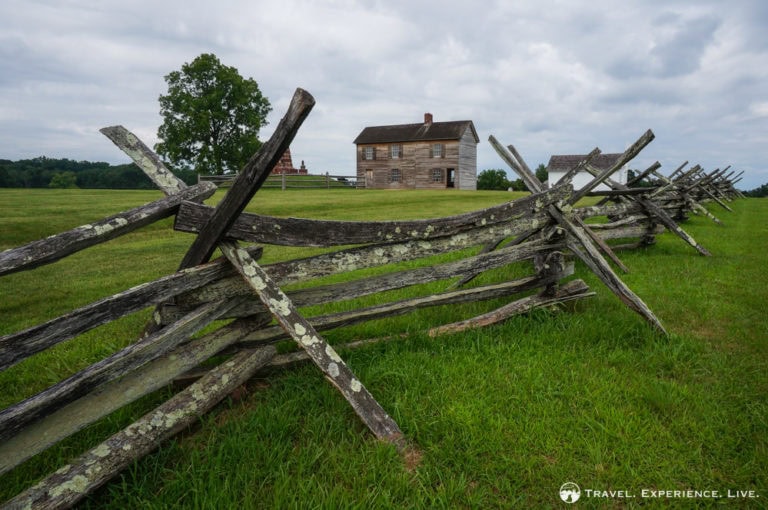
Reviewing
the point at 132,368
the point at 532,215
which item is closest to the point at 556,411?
the point at 532,215

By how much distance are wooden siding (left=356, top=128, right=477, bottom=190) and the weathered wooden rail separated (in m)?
34.9

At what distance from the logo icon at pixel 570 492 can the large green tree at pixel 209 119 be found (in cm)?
3832

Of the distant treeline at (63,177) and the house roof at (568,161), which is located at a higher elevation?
the house roof at (568,161)

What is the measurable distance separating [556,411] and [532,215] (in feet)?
5.99

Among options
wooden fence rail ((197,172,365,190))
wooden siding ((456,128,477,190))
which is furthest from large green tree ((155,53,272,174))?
wooden siding ((456,128,477,190))

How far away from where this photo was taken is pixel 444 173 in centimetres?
3800

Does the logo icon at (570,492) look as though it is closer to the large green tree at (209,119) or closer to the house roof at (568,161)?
the large green tree at (209,119)

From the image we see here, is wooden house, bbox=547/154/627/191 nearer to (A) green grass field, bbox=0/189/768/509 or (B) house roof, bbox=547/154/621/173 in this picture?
(B) house roof, bbox=547/154/621/173

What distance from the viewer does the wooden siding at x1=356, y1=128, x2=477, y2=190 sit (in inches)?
1479

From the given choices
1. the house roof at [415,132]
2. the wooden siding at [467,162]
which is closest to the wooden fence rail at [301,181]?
the house roof at [415,132]

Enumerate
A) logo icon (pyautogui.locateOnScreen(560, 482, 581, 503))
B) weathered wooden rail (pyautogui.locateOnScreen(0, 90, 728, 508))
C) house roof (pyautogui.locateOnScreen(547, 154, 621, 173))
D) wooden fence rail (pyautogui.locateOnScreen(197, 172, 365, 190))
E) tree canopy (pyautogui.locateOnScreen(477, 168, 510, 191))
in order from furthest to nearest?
tree canopy (pyautogui.locateOnScreen(477, 168, 510, 191)) → house roof (pyautogui.locateOnScreen(547, 154, 621, 173)) → wooden fence rail (pyautogui.locateOnScreen(197, 172, 365, 190)) → logo icon (pyautogui.locateOnScreen(560, 482, 581, 503)) → weathered wooden rail (pyautogui.locateOnScreen(0, 90, 728, 508))

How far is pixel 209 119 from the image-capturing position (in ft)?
120

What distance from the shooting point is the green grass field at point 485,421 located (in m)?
2.23

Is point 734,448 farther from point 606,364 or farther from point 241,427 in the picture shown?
point 241,427
